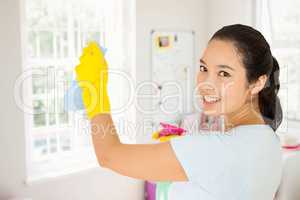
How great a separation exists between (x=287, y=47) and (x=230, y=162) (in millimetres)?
2198

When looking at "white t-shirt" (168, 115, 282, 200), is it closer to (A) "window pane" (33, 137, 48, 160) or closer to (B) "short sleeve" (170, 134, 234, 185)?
(B) "short sleeve" (170, 134, 234, 185)

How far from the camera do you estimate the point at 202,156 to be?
2.57 feet

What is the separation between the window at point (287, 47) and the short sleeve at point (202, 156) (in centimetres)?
212

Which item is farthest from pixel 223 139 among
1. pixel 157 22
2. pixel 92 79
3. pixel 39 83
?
pixel 157 22

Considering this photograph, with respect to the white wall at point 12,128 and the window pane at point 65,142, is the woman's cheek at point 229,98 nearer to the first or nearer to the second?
the white wall at point 12,128

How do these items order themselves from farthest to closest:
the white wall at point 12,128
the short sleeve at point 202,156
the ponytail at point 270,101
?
the white wall at point 12,128, the ponytail at point 270,101, the short sleeve at point 202,156

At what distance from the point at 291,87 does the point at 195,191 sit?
7.00ft

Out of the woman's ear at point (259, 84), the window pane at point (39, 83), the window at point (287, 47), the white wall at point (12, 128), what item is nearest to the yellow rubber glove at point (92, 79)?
the woman's ear at point (259, 84)

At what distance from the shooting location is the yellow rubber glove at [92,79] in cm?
101

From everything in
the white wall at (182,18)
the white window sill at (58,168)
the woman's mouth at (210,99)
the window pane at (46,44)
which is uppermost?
the white wall at (182,18)

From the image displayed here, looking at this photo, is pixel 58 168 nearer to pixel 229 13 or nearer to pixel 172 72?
pixel 172 72

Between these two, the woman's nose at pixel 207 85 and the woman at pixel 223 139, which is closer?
the woman at pixel 223 139

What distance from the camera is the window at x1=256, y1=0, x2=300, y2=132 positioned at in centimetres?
264

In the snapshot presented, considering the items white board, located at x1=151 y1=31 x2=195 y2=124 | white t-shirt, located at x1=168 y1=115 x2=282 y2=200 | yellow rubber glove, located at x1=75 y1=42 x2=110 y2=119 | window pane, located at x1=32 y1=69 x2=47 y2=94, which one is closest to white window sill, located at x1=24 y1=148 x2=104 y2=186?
window pane, located at x1=32 y1=69 x2=47 y2=94
